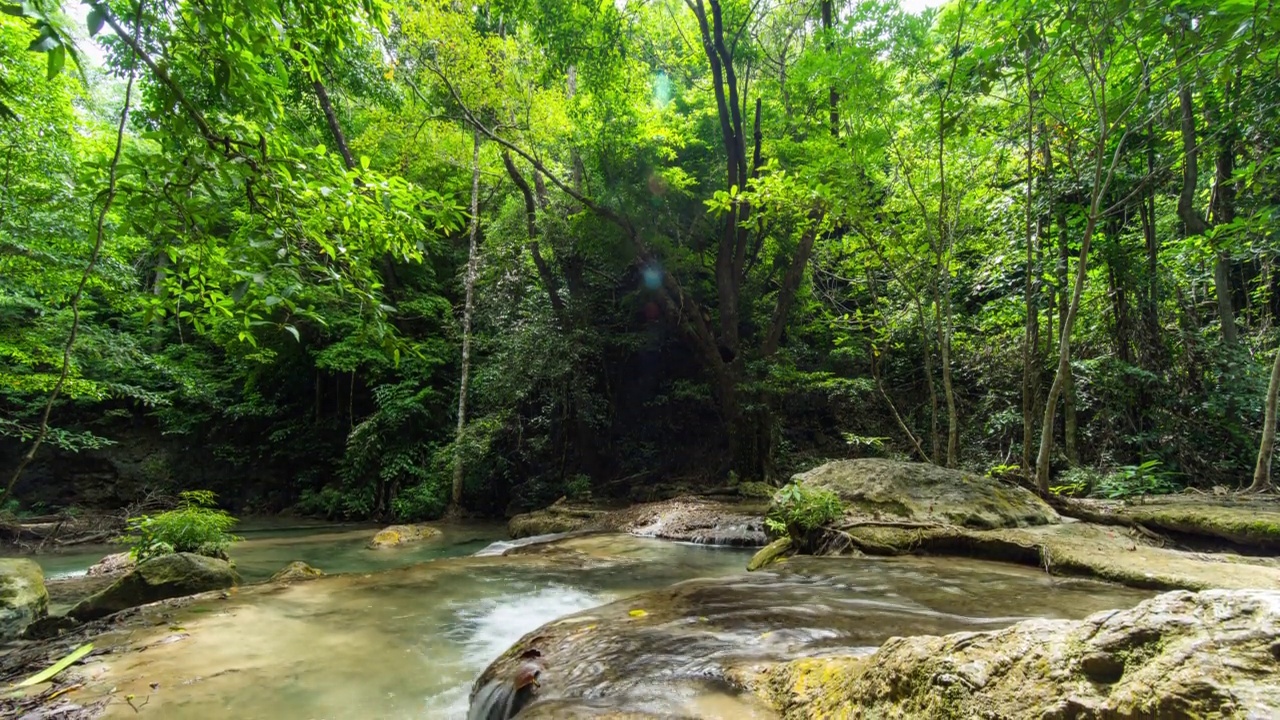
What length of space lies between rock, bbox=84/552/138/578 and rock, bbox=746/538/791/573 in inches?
310

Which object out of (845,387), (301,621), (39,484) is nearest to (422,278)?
(39,484)

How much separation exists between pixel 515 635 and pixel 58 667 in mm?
2854

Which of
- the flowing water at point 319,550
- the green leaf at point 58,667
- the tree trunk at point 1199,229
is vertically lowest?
the flowing water at point 319,550

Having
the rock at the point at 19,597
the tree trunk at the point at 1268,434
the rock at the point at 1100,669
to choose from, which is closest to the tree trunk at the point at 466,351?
the rock at the point at 19,597

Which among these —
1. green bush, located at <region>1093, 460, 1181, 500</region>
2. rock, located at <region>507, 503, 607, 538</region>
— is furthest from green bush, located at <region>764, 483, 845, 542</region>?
rock, located at <region>507, 503, 607, 538</region>

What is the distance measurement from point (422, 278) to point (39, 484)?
11.0 m

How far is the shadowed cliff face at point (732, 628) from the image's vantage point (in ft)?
7.73

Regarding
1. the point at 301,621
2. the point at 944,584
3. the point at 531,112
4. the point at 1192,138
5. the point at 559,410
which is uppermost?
the point at 531,112

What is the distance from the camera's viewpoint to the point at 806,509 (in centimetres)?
581

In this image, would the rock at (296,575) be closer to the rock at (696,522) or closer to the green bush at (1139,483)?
the rock at (696,522)

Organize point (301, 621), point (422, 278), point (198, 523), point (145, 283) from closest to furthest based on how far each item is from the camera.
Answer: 1. point (301, 621)
2. point (198, 523)
3. point (422, 278)
4. point (145, 283)

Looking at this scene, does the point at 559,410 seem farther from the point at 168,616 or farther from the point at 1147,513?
the point at 1147,513

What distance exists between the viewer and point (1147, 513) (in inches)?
207

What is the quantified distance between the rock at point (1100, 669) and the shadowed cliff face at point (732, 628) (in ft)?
1.84
